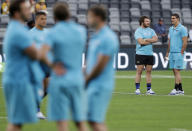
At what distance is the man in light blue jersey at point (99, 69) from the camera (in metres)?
6.98

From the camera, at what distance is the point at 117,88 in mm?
19047

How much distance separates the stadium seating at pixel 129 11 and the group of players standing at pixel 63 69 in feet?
79.0

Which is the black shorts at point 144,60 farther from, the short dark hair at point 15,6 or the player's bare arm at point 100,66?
the player's bare arm at point 100,66

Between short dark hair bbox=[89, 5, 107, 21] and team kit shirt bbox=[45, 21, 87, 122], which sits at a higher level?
short dark hair bbox=[89, 5, 107, 21]

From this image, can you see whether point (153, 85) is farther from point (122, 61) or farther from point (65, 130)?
point (65, 130)

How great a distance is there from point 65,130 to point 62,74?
→ 0.65 metres

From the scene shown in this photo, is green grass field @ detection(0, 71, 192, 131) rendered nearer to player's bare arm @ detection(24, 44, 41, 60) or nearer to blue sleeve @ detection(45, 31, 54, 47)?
player's bare arm @ detection(24, 44, 41, 60)

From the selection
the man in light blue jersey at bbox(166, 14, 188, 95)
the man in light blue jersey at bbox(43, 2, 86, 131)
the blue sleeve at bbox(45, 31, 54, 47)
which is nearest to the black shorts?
the man in light blue jersey at bbox(166, 14, 188, 95)

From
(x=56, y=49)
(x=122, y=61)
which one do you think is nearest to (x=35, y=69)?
(x=56, y=49)

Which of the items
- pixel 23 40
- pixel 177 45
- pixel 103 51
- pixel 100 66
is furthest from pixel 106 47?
pixel 177 45

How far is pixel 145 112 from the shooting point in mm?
12750

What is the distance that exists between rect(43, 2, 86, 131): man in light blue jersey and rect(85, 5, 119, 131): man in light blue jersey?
139 millimetres

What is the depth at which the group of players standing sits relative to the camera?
686 cm

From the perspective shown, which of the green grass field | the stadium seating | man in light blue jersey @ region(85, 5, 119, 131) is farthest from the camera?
the stadium seating
